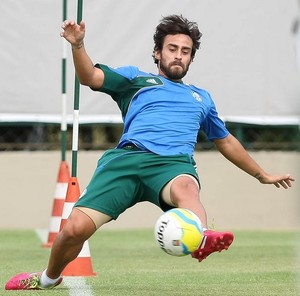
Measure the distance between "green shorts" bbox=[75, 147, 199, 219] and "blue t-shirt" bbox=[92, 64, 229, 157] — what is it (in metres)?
0.07

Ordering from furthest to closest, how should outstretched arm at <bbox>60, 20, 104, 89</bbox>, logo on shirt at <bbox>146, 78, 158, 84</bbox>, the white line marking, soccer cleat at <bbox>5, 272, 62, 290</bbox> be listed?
1. soccer cleat at <bbox>5, 272, 62, 290</bbox>
2. the white line marking
3. logo on shirt at <bbox>146, 78, 158, 84</bbox>
4. outstretched arm at <bbox>60, 20, 104, 89</bbox>

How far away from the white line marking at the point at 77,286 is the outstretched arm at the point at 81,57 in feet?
4.28

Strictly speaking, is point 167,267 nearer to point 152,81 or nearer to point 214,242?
point 152,81

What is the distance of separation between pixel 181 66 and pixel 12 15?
6682 millimetres

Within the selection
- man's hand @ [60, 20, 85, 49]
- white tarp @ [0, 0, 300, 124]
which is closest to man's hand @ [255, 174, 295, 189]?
man's hand @ [60, 20, 85, 49]

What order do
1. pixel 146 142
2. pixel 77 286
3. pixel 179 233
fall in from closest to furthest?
pixel 179 233, pixel 146 142, pixel 77 286

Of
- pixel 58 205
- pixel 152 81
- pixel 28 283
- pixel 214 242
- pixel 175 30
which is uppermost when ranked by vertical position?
pixel 175 30

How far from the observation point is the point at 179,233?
19.8 feet

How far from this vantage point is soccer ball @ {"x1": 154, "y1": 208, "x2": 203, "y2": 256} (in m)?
6.06

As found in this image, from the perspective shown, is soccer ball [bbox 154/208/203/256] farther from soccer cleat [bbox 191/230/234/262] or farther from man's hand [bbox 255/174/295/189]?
man's hand [bbox 255/174/295/189]

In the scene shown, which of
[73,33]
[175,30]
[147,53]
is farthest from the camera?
[147,53]

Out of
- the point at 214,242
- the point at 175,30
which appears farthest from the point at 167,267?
the point at 214,242

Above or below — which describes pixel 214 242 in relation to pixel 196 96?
below

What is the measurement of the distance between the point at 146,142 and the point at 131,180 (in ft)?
0.81
